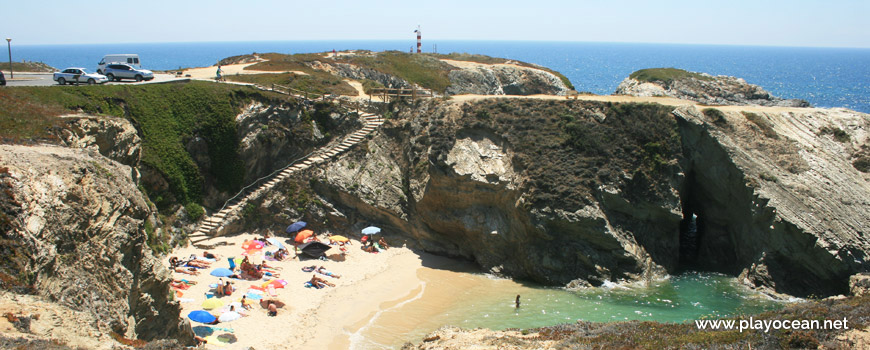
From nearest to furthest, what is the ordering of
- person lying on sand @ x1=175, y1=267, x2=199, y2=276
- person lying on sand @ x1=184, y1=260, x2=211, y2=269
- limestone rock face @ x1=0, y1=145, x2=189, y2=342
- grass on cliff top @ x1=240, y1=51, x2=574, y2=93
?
1. limestone rock face @ x1=0, y1=145, x2=189, y2=342
2. person lying on sand @ x1=175, y1=267, x2=199, y2=276
3. person lying on sand @ x1=184, y1=260, x2=211, y2=269
4. grass on cliff top @ x1=240, y1=51, x2=574, y2=93

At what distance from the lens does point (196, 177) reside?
3378 centimetres

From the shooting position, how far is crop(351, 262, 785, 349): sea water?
972 inches

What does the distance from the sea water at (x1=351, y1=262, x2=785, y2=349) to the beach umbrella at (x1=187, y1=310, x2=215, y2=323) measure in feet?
20.4

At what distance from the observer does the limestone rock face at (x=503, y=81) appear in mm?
52438

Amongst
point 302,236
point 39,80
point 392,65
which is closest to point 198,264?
point 302,236

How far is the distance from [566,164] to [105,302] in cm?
2542

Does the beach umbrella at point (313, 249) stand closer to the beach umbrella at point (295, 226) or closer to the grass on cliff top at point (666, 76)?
the beach umbrella at point (295, 226)

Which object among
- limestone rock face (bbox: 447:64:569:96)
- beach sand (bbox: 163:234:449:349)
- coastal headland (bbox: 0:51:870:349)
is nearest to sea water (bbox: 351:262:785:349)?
beach sand (bbox: 163:234:449:349)

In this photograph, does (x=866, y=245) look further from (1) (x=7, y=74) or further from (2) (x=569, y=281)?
(1) (x=7, y=74)

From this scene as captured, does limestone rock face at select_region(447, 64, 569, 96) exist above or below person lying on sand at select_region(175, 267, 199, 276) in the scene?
above

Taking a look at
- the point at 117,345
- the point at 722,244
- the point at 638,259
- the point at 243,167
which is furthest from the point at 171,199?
the point at 722,244

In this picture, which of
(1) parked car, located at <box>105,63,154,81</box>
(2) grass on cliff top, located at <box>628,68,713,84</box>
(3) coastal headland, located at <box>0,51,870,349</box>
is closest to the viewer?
(3) coastal headland, located at <box>0,51,870,349</box>

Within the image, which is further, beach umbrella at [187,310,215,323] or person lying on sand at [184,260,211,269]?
person lying on sand at [184,260,211,269]

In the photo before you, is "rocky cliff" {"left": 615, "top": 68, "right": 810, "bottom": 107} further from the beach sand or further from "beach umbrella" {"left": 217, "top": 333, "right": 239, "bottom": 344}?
"beach umbrella" {"left": 217, "top": 333, "right": 239, "bottom": 344}
